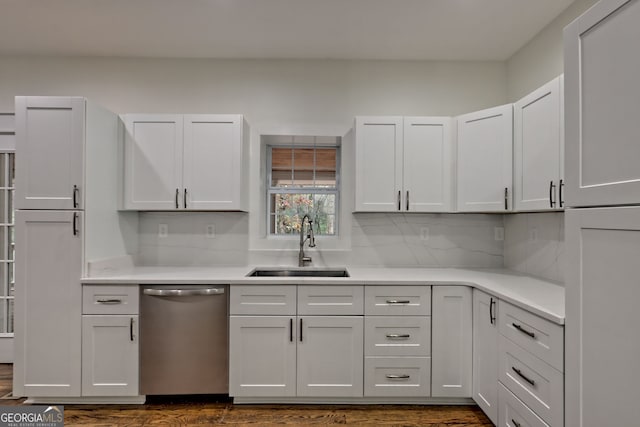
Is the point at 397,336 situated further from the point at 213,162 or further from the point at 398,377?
the point at 213,162

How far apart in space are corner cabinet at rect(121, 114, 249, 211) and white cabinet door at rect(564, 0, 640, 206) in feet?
7.09

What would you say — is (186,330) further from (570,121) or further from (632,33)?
(632,33)

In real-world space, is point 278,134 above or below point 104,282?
above

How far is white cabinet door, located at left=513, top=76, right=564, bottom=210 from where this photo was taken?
209 centimetres

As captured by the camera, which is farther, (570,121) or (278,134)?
(278,134)

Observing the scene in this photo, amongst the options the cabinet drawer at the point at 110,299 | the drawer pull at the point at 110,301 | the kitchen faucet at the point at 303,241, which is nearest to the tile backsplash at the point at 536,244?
the kitchen faucet at the point at 303,241

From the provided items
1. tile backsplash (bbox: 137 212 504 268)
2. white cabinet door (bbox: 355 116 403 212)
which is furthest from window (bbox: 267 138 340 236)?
white cabinet door (bbox: 355 116 403 212)

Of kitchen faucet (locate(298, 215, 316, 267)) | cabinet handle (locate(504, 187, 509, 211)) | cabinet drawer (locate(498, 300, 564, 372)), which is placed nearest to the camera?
cabinet drawer (locate(498, 300, 564, 372))

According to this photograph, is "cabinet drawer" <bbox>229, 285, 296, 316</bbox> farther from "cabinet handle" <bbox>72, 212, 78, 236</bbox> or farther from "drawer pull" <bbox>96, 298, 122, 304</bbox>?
"cabinet handle" <bbox>72, 212, 78, 236</bbox>

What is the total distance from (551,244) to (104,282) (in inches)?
118

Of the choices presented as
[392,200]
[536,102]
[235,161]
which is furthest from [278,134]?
[536,102]

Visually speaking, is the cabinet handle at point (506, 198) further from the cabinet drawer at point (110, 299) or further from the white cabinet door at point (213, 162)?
the cabinet drawer at point (110, 299)

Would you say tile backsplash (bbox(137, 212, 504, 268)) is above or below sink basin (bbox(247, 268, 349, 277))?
above

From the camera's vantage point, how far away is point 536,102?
229 centimetres
